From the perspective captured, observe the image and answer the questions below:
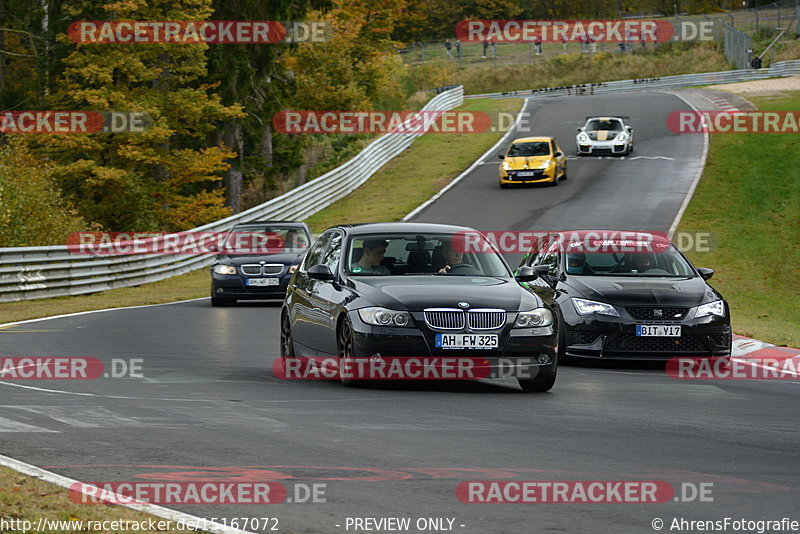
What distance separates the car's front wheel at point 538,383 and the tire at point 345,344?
60.4 inches

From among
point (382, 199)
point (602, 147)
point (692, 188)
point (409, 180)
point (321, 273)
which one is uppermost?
point (602, 147)

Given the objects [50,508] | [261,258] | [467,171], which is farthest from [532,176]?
[50,508]

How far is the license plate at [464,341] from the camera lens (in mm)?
11086

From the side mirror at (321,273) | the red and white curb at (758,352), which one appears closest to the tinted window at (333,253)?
the side mirror at (321,273)

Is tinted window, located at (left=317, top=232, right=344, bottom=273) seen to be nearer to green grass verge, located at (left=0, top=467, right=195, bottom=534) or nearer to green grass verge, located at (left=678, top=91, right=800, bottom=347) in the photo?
green grass verge, located at (left=0, top=467, right=195, bottom=534)

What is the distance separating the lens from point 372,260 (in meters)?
12.4

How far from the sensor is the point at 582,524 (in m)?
6.16

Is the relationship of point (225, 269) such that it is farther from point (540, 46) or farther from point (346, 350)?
point (540, 46)

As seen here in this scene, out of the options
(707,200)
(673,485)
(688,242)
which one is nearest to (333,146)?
(707,200)

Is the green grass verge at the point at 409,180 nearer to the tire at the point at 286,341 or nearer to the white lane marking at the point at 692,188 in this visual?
the white lane marking at the point at 692,188

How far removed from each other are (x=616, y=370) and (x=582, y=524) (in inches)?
325

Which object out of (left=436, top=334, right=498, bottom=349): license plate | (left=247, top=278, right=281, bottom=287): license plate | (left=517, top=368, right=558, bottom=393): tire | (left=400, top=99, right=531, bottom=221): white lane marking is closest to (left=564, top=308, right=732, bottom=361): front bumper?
(left=517, top=368, right=558, bottom=393): tire

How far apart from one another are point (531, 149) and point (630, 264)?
29603mm

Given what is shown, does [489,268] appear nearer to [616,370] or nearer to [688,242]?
[616,370]
